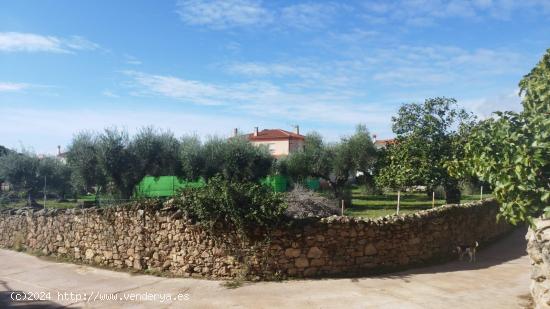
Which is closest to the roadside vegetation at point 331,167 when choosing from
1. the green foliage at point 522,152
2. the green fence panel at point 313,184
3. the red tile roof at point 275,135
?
the green foliage at point 522,152

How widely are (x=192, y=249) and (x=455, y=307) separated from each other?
19.9ft

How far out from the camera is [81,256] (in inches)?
524

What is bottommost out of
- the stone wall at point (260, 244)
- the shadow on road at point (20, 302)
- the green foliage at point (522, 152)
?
the shadow on road at point (20, 302)

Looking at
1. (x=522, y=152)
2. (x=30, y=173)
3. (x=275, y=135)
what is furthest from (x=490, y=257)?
(x=275, y=135)

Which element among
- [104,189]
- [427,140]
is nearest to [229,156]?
[104,189]

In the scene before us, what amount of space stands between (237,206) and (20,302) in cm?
511

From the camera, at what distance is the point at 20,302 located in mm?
9484

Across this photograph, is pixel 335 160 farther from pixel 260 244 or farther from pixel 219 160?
pixel 260 244

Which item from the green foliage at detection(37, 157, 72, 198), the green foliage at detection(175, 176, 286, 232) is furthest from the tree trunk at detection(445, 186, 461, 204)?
the green foliage at detection(37, 157, 72, 198)

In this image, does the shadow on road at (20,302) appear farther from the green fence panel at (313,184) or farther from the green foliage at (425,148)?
the green fence panel at (313,184)

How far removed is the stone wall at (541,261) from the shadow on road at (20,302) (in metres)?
8.99

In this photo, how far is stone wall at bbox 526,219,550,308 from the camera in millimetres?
6816

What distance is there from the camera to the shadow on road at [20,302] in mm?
9156

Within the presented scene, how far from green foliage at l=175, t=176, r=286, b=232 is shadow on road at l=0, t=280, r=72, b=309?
3581 mm
